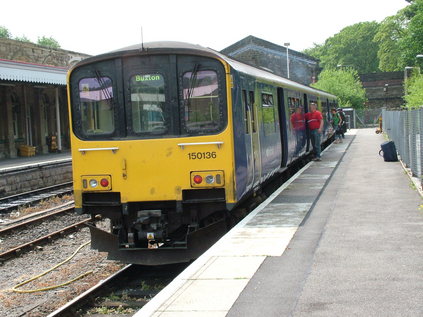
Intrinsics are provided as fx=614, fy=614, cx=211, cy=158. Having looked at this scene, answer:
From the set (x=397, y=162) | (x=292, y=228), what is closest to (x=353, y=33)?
(x=397, y=162)

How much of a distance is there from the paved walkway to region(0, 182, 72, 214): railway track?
8.47 m

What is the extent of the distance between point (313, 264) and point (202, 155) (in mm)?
2411

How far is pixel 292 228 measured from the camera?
870 centimetres

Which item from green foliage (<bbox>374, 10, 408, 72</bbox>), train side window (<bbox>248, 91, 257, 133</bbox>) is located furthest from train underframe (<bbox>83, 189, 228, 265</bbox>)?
green foliage (<bbox>374, 10, 408, 72</bbox>)

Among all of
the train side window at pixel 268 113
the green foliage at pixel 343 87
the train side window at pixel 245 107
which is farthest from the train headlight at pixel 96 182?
the green foliage at pixel 343 87

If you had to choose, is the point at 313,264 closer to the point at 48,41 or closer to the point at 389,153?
the point at 389,153

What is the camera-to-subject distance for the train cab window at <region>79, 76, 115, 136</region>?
8.73 m

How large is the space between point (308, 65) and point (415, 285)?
6127cm

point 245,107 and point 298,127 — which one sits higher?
point 245,107

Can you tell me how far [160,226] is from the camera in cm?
845

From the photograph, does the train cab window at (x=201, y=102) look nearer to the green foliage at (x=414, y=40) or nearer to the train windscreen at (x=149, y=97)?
the train windscreen at (x=149, y=97)

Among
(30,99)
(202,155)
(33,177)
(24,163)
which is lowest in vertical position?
(33,177)

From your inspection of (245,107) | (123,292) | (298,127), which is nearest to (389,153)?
(298,127)

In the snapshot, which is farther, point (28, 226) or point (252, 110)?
point (28, 226)
